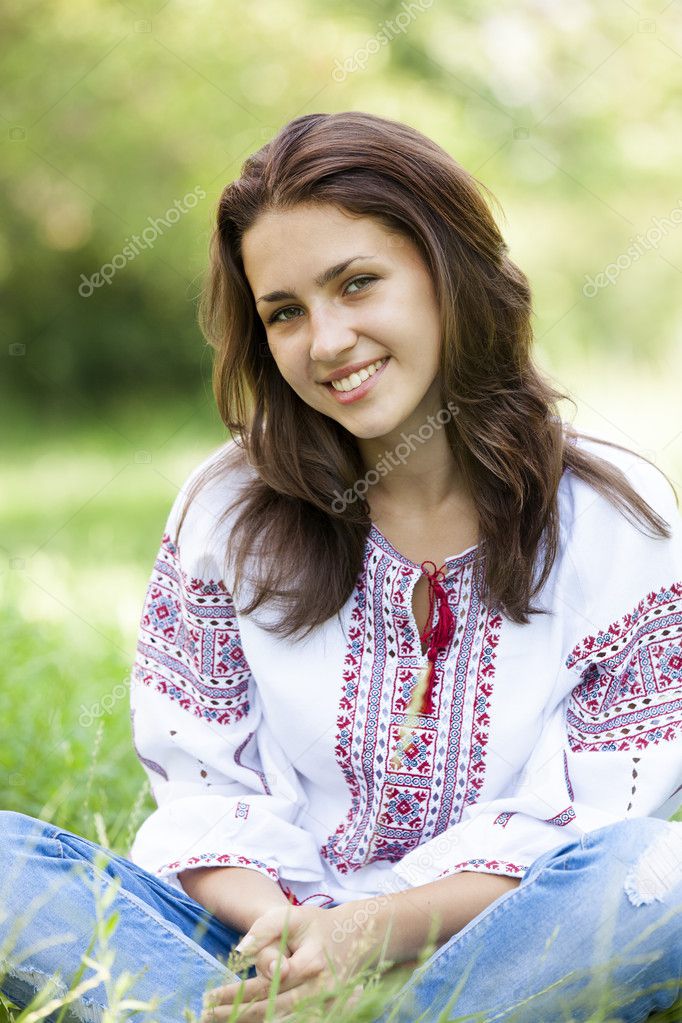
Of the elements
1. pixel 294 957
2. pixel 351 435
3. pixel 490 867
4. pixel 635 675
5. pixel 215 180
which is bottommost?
pixel 294 957

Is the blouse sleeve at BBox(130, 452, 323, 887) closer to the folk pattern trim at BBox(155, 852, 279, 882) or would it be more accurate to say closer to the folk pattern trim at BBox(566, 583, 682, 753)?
the folk pattern trim at BBox(155, 852, 279, 882)

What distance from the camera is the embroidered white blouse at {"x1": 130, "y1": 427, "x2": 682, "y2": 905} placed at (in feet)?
5.71

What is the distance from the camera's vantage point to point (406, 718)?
184 cm

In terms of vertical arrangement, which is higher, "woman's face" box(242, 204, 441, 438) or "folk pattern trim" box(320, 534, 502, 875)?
"woman's face" box(242, 204, 441, 438)

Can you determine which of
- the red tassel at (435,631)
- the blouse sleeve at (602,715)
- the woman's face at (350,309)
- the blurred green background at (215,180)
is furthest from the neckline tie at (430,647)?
the blurred green background at (215,180)

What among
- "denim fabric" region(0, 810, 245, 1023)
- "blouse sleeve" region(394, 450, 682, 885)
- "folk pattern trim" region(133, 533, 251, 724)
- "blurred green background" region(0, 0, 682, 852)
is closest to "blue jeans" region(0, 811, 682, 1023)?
"denim fabric" region(0, 810, 245, 1023)

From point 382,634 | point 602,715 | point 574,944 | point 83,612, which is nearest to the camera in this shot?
point 574,944

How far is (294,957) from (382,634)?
1.68 feet

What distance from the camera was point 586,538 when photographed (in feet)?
5.89

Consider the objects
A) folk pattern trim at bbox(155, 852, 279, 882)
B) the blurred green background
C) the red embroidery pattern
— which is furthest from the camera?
the blurred green background

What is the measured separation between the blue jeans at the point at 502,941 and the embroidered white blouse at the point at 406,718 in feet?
0.47

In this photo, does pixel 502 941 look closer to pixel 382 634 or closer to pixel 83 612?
pixel 382 634

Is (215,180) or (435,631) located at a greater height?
(215,180)

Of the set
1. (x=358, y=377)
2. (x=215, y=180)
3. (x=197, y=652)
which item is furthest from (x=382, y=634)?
(x=215, y=180)
